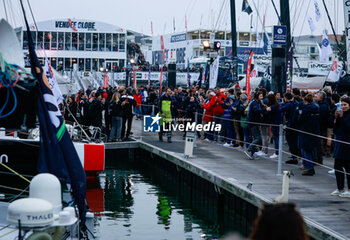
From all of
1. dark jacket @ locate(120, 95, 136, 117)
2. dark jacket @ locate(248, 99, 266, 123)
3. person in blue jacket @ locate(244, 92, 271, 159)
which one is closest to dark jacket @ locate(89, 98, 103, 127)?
dark jacket @ locate(120, 95, 136, 117)

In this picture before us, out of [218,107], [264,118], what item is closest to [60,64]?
[218,107]

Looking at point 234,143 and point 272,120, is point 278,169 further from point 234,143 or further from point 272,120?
point 234,143

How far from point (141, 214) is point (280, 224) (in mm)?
11487

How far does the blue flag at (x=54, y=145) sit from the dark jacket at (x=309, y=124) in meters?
7.18

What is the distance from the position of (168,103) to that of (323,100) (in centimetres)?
668

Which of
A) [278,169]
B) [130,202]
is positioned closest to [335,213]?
[278,169]

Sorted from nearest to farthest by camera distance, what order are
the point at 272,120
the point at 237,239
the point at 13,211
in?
the point at 237,239 < the point at 13,211 < the point at 272,120

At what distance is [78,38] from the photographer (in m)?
66.4

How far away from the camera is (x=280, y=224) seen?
2914 mm

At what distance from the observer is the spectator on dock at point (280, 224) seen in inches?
114

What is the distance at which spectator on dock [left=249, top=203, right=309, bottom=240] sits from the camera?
9.54ft

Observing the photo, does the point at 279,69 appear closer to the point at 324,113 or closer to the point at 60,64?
the point at 324,113

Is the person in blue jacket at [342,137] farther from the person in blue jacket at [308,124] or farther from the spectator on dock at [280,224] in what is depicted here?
the spectator on dock at [280,224]

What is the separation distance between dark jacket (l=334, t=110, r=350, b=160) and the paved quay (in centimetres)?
87
